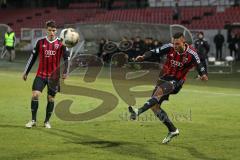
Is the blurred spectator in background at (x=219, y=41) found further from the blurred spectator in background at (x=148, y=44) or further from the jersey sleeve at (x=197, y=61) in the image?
the jersey sleeve at (x=197, y=61)

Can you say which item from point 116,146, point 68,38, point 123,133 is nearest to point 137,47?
point 68,38

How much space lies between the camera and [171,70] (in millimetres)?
10133

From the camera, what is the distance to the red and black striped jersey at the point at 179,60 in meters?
9.97

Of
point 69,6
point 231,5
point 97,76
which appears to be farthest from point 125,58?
point 69,6

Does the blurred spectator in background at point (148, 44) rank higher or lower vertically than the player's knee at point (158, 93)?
lower

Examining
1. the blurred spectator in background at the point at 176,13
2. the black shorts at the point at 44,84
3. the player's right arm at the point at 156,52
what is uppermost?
the player's right arm at the point at 156,52

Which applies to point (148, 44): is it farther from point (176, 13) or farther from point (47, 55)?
point (47, 55)

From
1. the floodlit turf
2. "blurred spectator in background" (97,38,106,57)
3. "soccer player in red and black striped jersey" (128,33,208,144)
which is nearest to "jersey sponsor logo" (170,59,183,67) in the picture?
"soccer player in red and black striped jersey" (128,33,208,144)

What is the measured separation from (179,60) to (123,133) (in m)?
1.98

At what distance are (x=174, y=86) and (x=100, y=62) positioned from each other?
2136 centimetres

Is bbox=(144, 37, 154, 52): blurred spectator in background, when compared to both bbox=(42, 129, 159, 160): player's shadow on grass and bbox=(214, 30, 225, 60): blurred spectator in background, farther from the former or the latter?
bbox=(42, 129, 159, 160): player's shadow on grass

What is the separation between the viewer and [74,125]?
1206 centimetres

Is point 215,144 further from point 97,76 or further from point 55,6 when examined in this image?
point 55,6

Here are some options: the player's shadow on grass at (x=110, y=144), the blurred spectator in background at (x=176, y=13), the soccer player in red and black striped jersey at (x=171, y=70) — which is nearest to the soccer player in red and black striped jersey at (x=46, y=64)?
the player's shadow on grass at (x=110, y=144)
